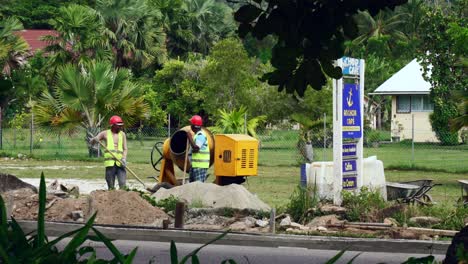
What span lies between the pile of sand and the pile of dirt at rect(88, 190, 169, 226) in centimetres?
111

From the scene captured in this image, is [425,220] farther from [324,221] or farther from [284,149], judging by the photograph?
[284,149]

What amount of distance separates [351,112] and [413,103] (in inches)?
1448

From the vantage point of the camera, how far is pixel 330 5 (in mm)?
5383

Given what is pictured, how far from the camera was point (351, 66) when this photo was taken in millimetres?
20359

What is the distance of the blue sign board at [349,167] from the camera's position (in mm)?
20155

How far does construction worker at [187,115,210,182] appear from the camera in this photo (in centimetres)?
2247

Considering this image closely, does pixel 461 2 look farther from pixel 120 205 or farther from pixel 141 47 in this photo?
pixel 120 205

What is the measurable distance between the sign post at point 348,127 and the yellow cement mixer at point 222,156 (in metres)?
3.10

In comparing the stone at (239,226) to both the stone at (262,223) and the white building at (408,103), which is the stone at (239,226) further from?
the white building at (408,103)

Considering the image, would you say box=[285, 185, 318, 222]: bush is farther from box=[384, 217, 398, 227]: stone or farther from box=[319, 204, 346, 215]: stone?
box=[384, 217, 398, 227]: stone

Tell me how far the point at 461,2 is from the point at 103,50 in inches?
662

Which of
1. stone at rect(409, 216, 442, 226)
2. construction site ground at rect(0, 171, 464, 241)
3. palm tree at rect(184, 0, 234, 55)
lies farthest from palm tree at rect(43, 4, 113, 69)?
stone at rect(409, 216, 442, 226)

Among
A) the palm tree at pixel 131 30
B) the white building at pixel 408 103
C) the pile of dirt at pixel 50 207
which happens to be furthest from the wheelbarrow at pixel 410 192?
the palm tree at pixel 131 30

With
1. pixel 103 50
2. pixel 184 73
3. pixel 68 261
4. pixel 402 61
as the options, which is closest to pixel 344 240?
pixel 68 261
